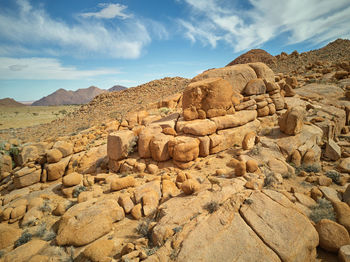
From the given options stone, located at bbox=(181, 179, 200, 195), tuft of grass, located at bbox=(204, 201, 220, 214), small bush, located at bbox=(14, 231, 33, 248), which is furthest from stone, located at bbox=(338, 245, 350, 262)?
small bush, located at bbox=(14, 231, 33, 248)

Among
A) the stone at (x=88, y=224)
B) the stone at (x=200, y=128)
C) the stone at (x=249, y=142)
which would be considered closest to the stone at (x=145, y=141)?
the stone at (x=200, y=128)

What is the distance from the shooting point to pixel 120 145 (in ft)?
24.8

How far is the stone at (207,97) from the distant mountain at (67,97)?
11566 centimetres

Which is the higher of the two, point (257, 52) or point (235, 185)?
point (257, 52)

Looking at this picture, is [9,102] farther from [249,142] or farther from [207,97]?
[249,142]

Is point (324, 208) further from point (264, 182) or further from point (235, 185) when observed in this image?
point (235, 185)

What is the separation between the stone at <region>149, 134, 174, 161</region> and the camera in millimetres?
7188

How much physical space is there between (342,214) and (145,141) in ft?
21.5

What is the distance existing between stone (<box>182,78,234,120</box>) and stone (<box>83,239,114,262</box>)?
596 centimetres

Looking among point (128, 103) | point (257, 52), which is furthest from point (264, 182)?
point (257, 52)

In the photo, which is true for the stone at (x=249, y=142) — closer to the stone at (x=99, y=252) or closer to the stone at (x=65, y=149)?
the stone at (x=99, y=252)

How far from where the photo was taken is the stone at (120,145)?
24.8 feet

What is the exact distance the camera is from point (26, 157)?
32.4 feet

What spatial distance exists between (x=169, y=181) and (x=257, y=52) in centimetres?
4454
